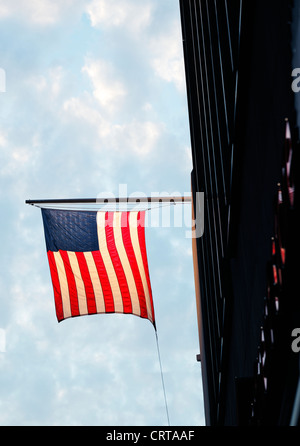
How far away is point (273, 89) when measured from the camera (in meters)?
8.41

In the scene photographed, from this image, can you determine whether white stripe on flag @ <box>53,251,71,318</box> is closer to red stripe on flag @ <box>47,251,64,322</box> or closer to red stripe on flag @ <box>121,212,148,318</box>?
red stripe on flag @ <box>47,251,64,322</box>

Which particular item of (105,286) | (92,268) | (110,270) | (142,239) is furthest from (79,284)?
(142,239)

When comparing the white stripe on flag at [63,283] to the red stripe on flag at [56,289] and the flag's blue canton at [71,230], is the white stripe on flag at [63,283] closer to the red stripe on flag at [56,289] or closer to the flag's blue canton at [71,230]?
the red stripe on flag at [56,289]

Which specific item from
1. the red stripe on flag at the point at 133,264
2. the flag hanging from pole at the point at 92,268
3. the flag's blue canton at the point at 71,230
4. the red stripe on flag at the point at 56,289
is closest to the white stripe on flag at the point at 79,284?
the flag hanging from pole at the point at 92,268

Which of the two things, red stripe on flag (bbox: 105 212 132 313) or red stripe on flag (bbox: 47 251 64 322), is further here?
red stripe on flag (bbox: 105 212 132 313)

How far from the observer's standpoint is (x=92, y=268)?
16484 mm

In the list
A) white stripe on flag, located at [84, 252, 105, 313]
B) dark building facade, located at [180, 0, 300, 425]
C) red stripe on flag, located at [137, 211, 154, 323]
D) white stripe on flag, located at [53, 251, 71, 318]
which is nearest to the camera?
dark building facade, located at [180, 0, 300, 425]

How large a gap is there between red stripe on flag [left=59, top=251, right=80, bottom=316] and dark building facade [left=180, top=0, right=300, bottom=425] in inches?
155

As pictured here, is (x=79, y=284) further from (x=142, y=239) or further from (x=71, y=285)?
(x=142, y=239)

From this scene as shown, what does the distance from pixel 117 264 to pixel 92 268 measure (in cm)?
69

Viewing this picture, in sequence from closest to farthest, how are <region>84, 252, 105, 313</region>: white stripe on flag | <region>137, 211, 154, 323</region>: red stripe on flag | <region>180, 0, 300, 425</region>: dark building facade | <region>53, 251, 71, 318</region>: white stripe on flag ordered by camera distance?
<region>180, 0, 300, 425</region>: dark building facade < <region>53, 251, 71, 318</region>: white stripe on flag < <region>84, 252, 105, 313</region>: white stripe on flag < <region>137, 211, 154, 323</region>: red stripe on flag

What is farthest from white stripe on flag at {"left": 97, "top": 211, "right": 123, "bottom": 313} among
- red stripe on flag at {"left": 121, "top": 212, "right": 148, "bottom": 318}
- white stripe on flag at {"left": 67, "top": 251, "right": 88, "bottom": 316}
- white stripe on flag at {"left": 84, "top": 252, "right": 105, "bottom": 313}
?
white stripe on flag at {"left": 67, "top": 251, "right": 88, "bottom": 316}

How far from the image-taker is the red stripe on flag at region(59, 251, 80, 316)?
16312 millimetres
